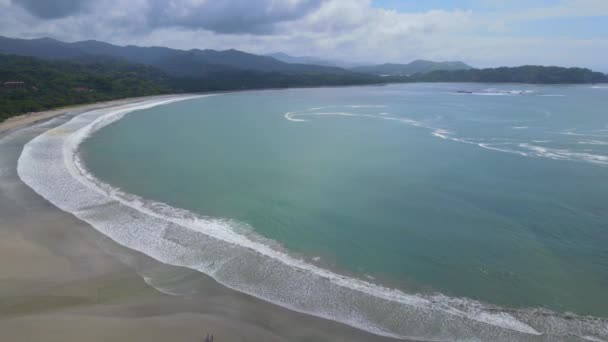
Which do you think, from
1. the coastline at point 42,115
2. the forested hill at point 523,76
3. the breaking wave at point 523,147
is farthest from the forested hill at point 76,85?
the forested hill at point 523,76

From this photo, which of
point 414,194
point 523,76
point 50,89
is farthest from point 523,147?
point 523,76

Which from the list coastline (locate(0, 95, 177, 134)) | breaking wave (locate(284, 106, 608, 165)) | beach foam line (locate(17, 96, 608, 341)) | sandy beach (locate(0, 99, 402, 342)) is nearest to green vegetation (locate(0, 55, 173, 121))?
coastline (locate(0, 95, 177, 134))

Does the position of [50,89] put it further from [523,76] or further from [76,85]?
[523,76]

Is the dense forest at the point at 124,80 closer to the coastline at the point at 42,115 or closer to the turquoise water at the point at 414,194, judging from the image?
the coastline at the point at 42,115

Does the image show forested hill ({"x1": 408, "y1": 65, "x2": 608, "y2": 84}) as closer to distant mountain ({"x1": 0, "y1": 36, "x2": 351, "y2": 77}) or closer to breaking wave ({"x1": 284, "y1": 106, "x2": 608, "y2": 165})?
distant mountain ({"x1": 0, "y1": 36, "x2": 351, "y2": 77})

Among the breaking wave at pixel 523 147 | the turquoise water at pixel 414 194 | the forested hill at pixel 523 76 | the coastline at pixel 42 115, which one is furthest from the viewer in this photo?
the forested hill at pixel 523 76

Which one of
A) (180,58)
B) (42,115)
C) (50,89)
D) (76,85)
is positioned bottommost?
(42,115)
